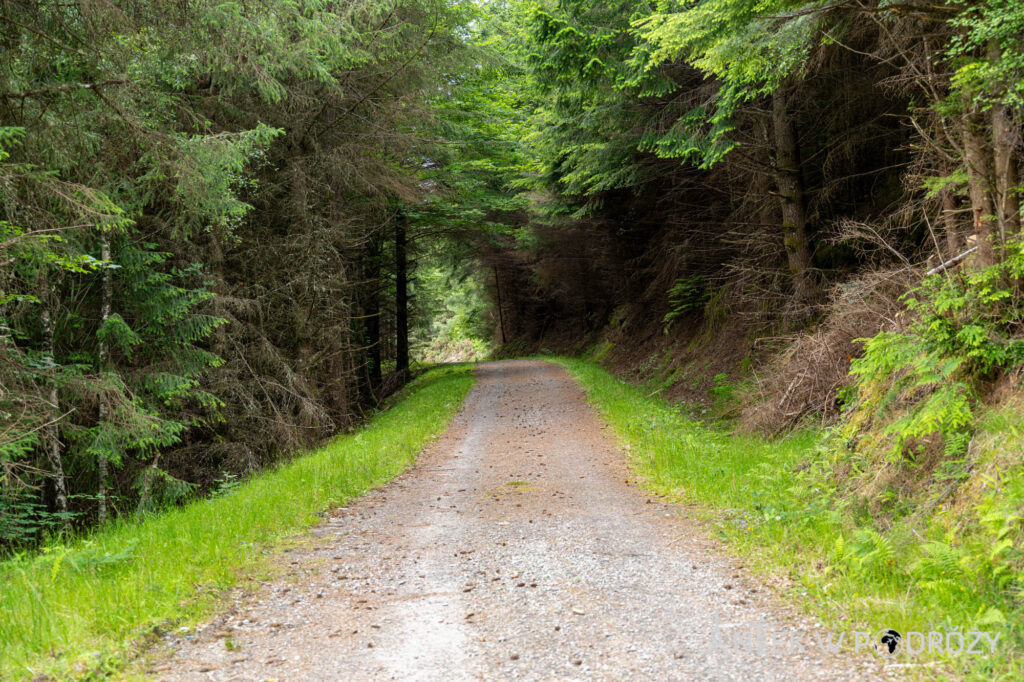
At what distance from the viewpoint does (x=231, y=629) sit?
409cm

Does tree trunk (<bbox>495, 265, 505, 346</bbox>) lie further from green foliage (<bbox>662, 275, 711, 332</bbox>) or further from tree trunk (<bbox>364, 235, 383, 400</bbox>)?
green foliage (<bbox>662, 275, 711, 332</bbox>)

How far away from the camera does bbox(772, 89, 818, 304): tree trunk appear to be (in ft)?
34.9

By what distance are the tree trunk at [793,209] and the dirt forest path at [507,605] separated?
5514mm

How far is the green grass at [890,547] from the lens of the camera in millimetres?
3389

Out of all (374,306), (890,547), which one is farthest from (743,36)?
(374,306)

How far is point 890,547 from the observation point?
418cm

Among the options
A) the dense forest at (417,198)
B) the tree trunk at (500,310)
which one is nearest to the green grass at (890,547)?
the dense forest at (417,198)

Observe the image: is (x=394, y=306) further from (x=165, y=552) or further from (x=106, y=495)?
(x=165, y=552)

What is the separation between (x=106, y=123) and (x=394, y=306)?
60.7 ft

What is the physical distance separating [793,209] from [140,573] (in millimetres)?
10735

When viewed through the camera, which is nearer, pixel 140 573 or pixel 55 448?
pixel 140 573

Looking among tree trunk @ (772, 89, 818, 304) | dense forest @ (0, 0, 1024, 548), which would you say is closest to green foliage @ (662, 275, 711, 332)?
dense forest @ (0, 0, 1024, 548)

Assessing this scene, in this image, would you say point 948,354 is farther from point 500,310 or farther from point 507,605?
point 500,310

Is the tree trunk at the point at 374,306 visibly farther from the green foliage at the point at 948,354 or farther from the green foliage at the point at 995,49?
the green foliage at the point at 995,49
